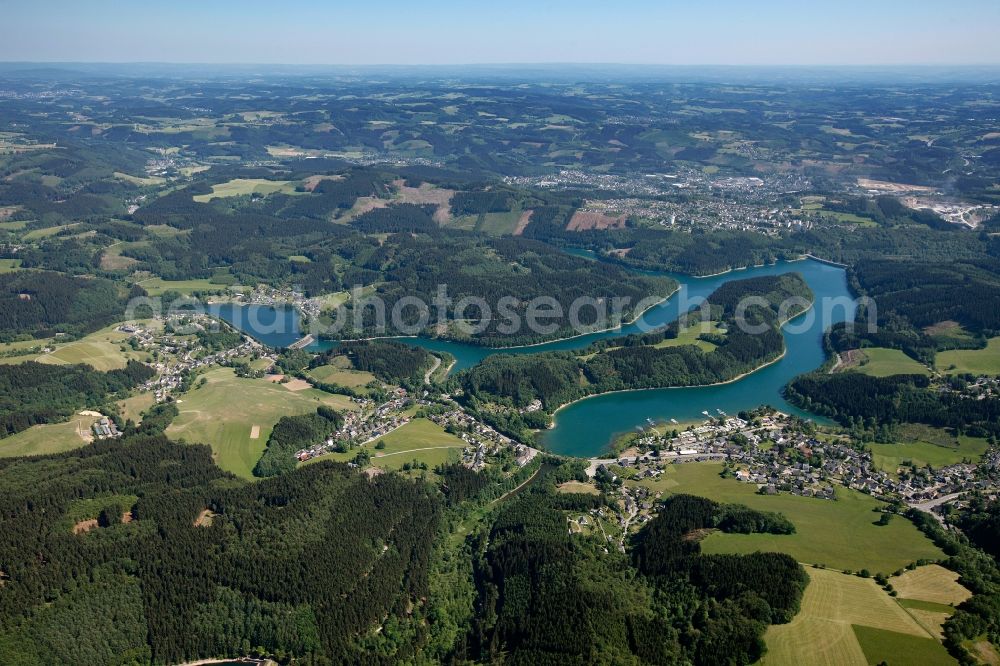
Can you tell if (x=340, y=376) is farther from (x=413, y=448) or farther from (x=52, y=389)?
(x=52, y=389)

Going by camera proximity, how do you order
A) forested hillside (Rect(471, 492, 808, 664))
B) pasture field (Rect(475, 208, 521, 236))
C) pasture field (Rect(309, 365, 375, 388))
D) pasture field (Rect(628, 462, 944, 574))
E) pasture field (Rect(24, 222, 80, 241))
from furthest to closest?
pasture field (Rect(475, 208, 521, 236))
pasture field (Rect(24, 222, 80, 241))
pasture field (Rect(309, 365, 375, 388))
pasture field (Rect(628, 462, 944, 574))
forested hillside (Rect(471, 492, 808, 664))

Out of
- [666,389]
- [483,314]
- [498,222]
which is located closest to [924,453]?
[666,389]

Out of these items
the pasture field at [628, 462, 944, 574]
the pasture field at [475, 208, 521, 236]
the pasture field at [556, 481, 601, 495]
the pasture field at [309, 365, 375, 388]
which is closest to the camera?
A: the pasture field at [628, 462, 944, 574]

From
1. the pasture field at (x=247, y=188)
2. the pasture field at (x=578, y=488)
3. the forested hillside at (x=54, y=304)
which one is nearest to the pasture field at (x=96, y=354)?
the forested hillside at (x=54, y=304)

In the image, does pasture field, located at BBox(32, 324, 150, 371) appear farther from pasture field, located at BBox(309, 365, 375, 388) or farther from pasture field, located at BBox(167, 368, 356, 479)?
pasture field, located at BBox(309, 365, 375, 388)

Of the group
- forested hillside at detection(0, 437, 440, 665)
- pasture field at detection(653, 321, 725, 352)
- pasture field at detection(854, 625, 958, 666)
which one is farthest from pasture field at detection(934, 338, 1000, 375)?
forested hillside at detection(0, 437, 440, 665)

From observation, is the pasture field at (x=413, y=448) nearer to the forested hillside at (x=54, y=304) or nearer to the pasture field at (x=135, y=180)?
the forested hillside at (x=54, y=304)
